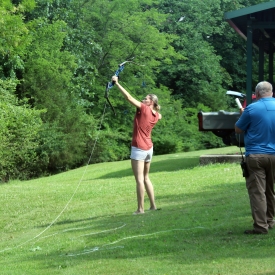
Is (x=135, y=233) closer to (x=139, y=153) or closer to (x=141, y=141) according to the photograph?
(x=139, y=153)

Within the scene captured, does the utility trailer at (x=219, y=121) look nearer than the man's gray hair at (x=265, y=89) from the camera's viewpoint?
No

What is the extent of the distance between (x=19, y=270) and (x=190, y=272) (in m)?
2.13

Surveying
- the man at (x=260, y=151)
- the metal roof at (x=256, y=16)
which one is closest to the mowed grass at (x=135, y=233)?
the man at (x=260, y=151)

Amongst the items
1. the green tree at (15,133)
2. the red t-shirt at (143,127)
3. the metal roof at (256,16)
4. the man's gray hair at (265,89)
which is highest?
the metal roof at (256,16)

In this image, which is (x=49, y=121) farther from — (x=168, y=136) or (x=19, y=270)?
(x=19, y=270)

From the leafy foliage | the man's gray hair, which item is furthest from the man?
the leafy foliage

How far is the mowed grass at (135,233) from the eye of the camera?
26.0 ft

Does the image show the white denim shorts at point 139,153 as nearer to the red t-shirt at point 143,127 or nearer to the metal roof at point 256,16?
the red t-shirt at point 143,127

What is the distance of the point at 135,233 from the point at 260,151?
2109 millimetres

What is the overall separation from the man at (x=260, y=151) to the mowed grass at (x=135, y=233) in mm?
311

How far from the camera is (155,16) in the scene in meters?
47.8

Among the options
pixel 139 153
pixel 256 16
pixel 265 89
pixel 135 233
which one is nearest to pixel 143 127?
pixel 139 153

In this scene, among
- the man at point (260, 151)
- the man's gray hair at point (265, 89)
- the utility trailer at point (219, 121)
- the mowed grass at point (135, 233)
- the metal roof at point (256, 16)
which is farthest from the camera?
the utility trailer at point (219, 121)

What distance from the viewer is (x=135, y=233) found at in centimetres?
1010
